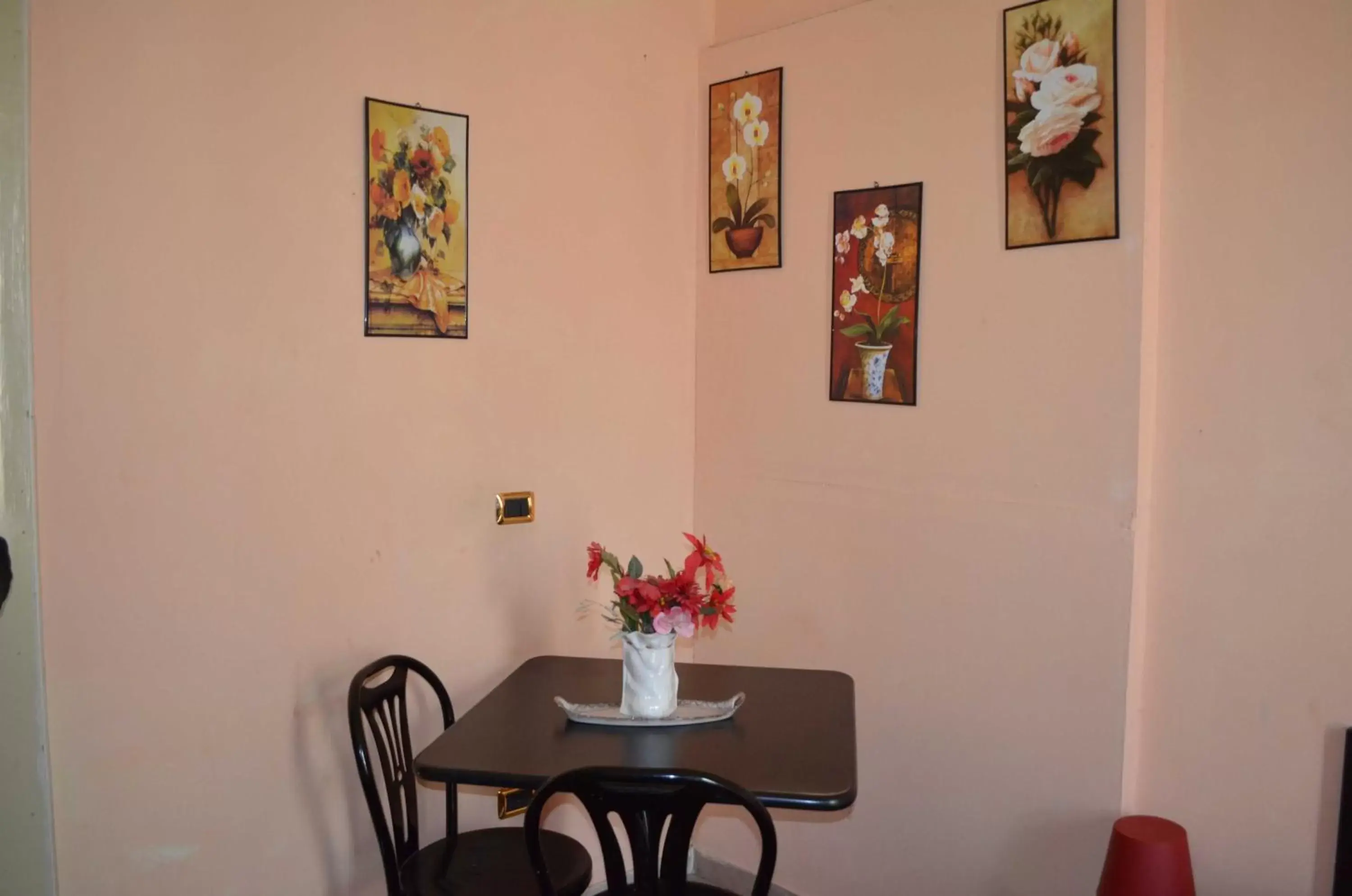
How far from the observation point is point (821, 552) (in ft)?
9.37

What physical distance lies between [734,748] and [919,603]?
900mm

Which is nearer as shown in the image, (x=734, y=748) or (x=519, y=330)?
(x=734, y=748)

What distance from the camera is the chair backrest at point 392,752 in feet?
6.94

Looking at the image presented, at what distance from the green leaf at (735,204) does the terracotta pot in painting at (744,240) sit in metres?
0.02

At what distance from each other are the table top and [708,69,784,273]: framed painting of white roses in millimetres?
Result: 1250

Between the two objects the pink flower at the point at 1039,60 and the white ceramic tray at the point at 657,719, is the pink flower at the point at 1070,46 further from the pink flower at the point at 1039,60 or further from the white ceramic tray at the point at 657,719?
the white ceramic tray at the point at 657,719

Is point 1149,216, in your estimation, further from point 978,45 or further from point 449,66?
point 449,66

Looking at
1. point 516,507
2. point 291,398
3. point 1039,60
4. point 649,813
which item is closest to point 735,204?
point 1039,60

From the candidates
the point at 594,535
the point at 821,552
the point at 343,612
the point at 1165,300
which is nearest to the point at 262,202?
the point at 343,612

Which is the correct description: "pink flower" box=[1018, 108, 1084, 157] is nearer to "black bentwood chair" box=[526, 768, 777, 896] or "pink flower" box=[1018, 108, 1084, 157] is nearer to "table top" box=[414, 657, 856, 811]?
"table top" box=[414, 657, 856, 811]

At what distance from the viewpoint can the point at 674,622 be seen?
2.04m

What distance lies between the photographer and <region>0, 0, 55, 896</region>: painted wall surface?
1.91 meters

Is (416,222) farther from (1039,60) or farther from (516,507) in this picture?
(1039,60)

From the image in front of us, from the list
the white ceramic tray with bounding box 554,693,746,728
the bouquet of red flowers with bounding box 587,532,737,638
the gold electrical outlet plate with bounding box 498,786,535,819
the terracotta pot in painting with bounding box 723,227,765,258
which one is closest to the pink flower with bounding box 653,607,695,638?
the bouquet of red flowers with bounding box 587,532,737,638
